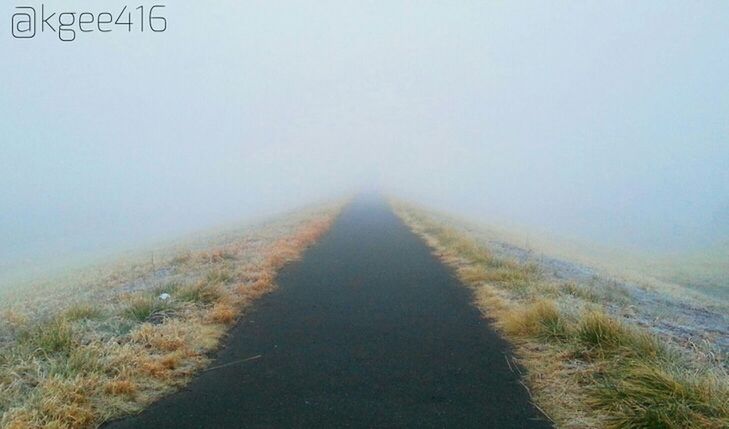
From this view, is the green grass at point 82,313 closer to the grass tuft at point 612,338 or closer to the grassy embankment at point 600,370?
the grassy embankment at point 600,370

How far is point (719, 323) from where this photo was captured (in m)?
10.7

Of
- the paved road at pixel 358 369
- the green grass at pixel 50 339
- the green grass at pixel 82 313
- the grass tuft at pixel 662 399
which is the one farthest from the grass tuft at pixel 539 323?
the green grass at pixel 82 313

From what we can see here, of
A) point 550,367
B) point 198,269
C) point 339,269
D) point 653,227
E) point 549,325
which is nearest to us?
point 550,367

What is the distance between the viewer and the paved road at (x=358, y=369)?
5316mm

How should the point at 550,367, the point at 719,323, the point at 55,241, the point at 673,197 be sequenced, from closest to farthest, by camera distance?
the point at 550,367
the point at 719,323
the point at 55,241
the point at 673,197

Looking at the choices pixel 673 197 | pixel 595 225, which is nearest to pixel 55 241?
pixel 595 225

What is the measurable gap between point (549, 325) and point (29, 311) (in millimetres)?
10805

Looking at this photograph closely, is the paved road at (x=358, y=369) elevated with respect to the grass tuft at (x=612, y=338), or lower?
lower

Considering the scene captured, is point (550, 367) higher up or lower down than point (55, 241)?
higher up

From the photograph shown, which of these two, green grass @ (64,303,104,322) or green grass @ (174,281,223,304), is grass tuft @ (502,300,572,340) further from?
green grass @ (64,303,104,322)

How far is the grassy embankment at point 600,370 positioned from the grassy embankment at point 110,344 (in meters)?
5.08

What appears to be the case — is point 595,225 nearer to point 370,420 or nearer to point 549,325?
point 549,325

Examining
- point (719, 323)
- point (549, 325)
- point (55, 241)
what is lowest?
point (55, 241)

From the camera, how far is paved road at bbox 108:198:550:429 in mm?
5316
